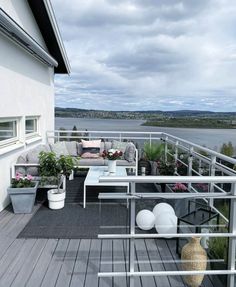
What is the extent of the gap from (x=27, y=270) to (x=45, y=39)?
19.0 feet

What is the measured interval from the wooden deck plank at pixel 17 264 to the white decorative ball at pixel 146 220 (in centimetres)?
122

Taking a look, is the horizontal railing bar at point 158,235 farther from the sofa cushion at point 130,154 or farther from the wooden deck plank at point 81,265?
the sofa cushion at point 130,154

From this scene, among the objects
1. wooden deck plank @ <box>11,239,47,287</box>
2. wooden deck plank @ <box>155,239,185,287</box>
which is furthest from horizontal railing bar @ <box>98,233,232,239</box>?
wooden deck plank @ <box>11,239,47,287</box>

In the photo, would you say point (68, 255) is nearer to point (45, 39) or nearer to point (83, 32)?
point (45, 39)

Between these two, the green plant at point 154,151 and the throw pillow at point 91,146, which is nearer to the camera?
the green plant at point 154,151

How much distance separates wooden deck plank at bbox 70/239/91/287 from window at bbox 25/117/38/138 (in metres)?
3.43

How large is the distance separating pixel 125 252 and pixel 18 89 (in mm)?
3683

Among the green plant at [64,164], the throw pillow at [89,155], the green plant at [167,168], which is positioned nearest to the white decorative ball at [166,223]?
the green plant at [64,164]

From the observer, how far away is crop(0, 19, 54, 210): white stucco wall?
4332 mm

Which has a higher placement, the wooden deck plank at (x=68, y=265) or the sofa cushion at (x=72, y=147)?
the sofa cushion at (x=72, y=147)

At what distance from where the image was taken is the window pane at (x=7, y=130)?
15.3 feet

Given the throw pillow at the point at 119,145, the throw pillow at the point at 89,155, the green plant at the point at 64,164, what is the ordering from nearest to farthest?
the green plant at the point at 64,164 → the throw pillow at the point at 89,155 → the throw pillow at the point at 119,145

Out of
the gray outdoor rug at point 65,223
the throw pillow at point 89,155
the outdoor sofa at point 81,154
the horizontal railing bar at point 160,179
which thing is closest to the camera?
the horizontal railing bar at point 160,179

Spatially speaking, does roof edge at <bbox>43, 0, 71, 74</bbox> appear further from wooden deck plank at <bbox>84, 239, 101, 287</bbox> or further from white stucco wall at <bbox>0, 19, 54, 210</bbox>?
wooden deck plank at <bbox>84, 239, 101, 287</bbox>
